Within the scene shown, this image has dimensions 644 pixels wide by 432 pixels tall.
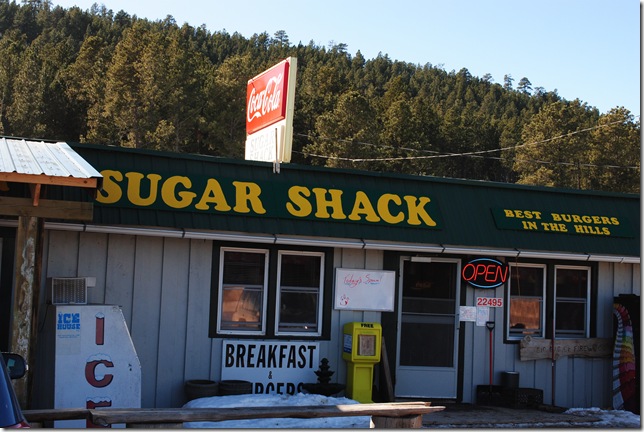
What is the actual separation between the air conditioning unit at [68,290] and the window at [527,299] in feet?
21.6

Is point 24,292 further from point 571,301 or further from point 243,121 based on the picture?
point 243,121

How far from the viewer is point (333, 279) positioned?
12.1 m

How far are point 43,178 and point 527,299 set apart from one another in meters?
8.02

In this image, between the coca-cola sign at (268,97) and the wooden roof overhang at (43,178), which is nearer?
the wooden roof overhang at (43,178)

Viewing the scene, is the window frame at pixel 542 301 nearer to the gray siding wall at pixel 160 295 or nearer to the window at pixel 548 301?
the window at pixel 548 301

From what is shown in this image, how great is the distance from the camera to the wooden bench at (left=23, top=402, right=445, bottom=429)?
7.21 metres

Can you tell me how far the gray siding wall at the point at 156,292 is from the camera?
11.0 metres

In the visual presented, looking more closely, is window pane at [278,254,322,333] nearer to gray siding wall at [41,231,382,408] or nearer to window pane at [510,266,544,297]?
gray siding wall at [41,231,382,408]

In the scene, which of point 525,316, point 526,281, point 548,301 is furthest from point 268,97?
point 548,301

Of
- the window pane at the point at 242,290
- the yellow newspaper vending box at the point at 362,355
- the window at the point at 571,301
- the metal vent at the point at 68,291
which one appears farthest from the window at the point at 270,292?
A: the window at the point at 571,301

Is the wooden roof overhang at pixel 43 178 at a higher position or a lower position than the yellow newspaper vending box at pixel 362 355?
higher

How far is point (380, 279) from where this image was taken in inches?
486

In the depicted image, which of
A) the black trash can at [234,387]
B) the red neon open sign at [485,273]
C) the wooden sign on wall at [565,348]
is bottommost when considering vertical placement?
the black trash can at [234,387]

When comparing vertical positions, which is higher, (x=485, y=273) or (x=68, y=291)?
(x=485, y=273)
